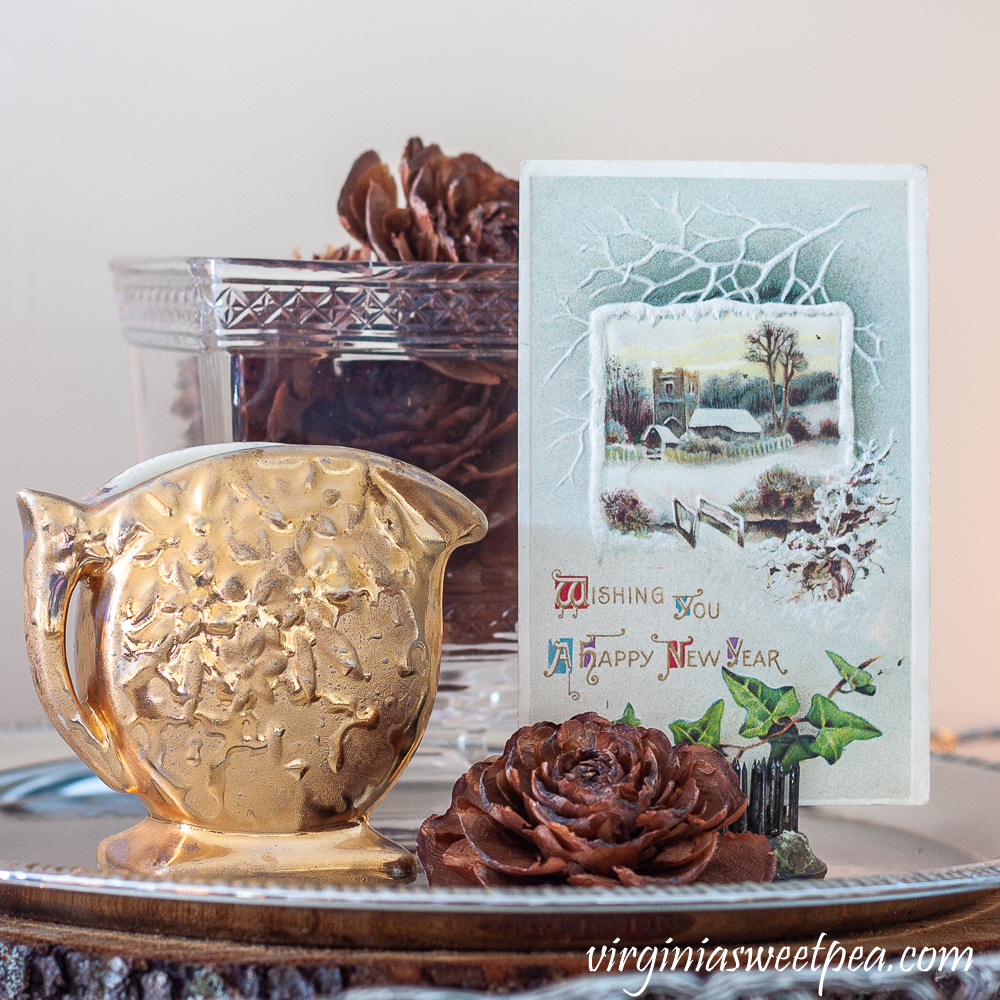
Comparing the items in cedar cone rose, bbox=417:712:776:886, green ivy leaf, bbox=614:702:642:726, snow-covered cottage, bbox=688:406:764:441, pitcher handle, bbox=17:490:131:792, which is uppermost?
snow-covered cottage, bbox=688:406:764:441

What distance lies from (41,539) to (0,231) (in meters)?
0.42

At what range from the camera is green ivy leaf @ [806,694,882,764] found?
356 millimetres

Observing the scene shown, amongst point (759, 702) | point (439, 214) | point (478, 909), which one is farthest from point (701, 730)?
point (439, 214)

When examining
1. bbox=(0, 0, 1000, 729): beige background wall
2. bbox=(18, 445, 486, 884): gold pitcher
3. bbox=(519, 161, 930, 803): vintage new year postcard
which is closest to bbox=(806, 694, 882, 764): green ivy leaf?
bbox=(519, 161, 930, 803): vintage new year postcard

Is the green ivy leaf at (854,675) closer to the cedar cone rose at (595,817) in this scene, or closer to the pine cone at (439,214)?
the cedar cone rose at (595,817)

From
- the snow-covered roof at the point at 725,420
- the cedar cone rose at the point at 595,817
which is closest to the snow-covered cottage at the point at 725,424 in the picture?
the snow-covered roof at the point at 725,420

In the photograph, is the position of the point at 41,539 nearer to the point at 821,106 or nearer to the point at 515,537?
the point at 515,537

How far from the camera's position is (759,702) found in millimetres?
355

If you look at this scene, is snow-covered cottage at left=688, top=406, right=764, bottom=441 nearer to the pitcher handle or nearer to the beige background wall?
the pitcher handle

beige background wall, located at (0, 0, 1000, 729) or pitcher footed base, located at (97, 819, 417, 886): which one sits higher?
beige background wall, located at (0, 0, 1000, 729)

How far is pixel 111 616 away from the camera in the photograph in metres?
0.31

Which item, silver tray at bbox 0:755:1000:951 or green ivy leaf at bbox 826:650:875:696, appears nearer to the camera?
silver tray at bbox 0:755:1000:951

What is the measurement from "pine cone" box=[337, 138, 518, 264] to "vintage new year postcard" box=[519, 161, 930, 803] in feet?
0.28

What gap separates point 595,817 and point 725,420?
0.46 ft
